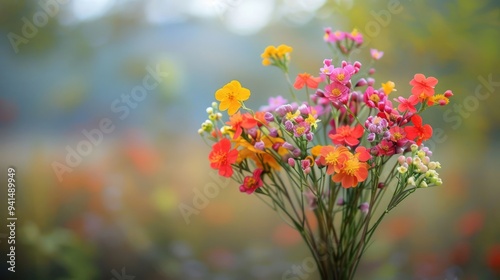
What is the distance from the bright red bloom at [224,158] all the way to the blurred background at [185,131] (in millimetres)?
570

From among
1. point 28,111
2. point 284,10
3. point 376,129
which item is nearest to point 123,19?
point 28,111

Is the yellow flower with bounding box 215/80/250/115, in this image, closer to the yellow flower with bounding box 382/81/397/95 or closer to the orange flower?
the orange flower

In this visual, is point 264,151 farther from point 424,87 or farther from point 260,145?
point 424,87

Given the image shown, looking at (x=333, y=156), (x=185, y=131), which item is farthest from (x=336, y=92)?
(x=185, y=131)

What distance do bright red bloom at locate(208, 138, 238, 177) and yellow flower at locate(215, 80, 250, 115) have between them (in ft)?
0.25

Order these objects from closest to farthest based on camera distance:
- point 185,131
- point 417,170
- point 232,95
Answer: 1. point 417,170
2. point 232,95
3. point 185,131

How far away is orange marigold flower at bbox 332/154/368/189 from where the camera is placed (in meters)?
0.92

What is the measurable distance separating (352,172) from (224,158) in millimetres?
283

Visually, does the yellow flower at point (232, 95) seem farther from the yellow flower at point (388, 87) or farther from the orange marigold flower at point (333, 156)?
the yellow flower at point (388, 87)

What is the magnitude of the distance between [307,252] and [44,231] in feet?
2.95

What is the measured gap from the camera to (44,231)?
1.49 meters

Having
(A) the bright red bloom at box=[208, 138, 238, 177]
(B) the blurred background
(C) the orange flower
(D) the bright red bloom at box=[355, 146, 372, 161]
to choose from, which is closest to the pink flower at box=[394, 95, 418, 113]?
(D) the bright red bloom at box=[355, 146, 372, 161]

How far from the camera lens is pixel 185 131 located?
5.18 feet

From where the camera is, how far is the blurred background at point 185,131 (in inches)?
59.4
